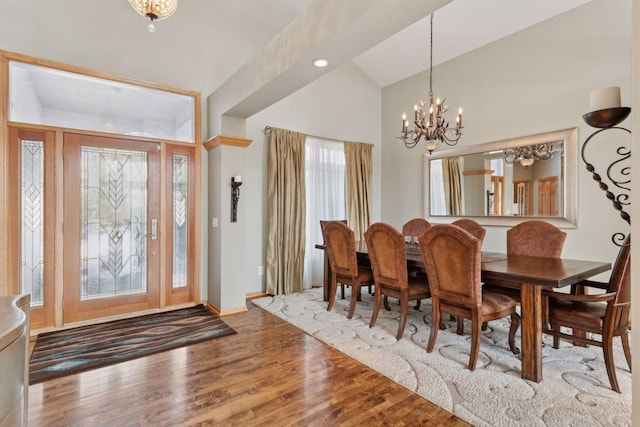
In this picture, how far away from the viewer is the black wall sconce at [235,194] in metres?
3.81

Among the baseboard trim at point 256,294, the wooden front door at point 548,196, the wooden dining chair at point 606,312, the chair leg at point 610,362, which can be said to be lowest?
the baseboard trim at point 256,294

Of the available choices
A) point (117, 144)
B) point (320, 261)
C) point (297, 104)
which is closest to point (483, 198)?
point (320, 261)

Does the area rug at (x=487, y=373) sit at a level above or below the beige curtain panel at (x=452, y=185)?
below

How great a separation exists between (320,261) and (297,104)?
2.49m

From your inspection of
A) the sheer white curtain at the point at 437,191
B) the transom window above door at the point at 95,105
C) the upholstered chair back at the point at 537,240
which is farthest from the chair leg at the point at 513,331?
the transom window above door at the point at 95,105

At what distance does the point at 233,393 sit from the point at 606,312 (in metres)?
2.56

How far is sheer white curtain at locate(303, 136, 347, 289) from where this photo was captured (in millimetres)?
5094

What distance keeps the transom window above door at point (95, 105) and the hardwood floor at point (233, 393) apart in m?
2.50

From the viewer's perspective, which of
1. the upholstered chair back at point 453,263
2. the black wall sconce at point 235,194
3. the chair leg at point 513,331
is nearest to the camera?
the upholstered chair back at point 453,263

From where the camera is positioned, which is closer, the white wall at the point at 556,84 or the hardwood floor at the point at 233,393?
the hardwood floor at the point at 233,393

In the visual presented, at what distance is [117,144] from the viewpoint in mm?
3623

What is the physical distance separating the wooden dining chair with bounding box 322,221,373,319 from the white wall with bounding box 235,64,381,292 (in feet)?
3.59

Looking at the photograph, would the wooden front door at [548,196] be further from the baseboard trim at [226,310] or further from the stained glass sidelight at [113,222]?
the stained glass sidelight at [113,222]

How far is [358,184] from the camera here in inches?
219
